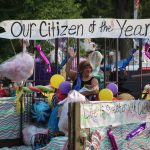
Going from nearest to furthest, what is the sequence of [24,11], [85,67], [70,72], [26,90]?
[85,67], [26,90], [70,72], [24,11]

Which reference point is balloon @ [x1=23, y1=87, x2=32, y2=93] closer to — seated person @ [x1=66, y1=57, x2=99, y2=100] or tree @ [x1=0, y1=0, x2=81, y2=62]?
seated person @ [x1=66, y1=57, x2=99, y2=100]

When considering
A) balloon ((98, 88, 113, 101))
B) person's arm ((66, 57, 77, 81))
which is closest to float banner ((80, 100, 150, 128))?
balloon ((98, 88, 113, 101))

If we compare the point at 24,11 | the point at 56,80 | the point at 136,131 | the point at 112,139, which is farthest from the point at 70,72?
the point at 24,11

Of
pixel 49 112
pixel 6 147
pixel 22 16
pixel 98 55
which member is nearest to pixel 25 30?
pixel 49 112

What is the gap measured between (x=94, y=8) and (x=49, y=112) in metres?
24.4

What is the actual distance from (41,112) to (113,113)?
5.72 feet

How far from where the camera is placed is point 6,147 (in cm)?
714

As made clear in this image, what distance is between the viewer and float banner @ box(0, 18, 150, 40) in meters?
6.88

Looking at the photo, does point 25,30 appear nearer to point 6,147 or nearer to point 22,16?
point 6,147

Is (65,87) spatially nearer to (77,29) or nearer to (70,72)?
(77,29)

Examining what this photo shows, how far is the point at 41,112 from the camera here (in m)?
7.01

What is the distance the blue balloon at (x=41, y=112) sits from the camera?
7.02m

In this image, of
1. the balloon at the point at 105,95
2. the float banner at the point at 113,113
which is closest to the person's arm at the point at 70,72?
the balloon at the point at 105,95

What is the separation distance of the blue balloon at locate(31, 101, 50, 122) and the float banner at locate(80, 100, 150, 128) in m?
1.67
